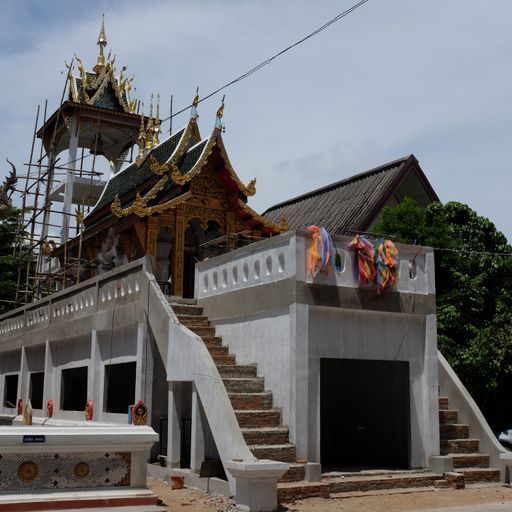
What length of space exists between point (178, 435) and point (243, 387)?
142 centimetres

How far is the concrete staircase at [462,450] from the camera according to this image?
42.9ft

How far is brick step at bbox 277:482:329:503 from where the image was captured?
35.2 feet

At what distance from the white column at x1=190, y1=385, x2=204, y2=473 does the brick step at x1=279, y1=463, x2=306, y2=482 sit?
146 centimetres

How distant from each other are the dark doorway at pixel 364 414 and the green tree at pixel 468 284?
510cm

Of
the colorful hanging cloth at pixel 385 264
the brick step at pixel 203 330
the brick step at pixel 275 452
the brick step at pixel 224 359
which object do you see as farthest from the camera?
the brick step at pixel 203 330

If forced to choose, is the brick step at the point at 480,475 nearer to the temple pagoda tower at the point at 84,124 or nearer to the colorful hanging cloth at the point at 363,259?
the colorful hanging cloth at the point at 363,259

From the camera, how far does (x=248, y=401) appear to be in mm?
12352

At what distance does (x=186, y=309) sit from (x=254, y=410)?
3719 mm

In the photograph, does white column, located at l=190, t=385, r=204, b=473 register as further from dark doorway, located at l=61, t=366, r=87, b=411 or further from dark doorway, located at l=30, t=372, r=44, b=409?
dark doorway, located at l=30, t=372, r=44, b=409

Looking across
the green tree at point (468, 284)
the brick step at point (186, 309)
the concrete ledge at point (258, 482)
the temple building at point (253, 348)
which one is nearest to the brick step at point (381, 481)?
the temple building at point (253, 348)

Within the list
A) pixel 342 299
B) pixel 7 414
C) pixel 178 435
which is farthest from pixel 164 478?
pixel 7 414

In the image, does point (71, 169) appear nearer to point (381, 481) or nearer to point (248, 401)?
point (248, 401)

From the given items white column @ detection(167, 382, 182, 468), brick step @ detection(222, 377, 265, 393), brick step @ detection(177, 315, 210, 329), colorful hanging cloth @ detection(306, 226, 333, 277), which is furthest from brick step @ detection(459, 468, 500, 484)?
brick step @ detection(177, 315, 210, 329)

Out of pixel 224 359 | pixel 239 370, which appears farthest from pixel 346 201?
pixel 239 370
